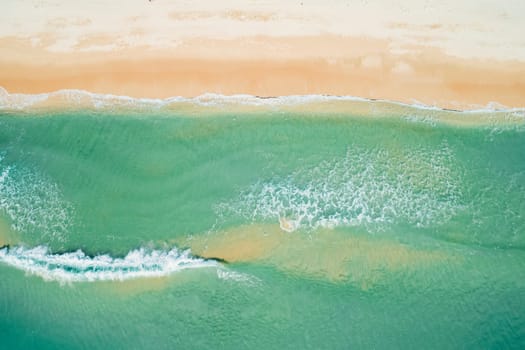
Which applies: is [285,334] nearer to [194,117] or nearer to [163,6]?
[194,117]

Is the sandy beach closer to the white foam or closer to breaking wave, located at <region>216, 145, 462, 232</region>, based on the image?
breaking wave, located at <region>216, 145, 462, 232</region>

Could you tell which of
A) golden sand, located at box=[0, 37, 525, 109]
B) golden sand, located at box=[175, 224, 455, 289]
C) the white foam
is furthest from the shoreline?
the white foam

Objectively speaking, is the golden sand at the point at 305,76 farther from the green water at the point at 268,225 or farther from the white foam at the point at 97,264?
the white foam at the point at 97,264

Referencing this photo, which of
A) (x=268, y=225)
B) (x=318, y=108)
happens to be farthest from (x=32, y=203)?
(x=318, y=108)

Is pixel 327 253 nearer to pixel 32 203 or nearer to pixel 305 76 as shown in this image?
pixel 305 76

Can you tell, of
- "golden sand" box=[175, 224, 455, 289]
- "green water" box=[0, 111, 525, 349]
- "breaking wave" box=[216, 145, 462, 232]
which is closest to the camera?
"green water" box=[0, 111, 525, 349]

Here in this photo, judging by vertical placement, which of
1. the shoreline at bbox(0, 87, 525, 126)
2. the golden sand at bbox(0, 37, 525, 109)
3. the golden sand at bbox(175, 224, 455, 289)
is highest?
the golden sand at bbox(0, 37, 525, 109)

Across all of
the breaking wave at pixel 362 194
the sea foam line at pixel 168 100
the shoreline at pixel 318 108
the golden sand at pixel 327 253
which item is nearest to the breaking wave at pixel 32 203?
the sea foam line at pixel 168 100
